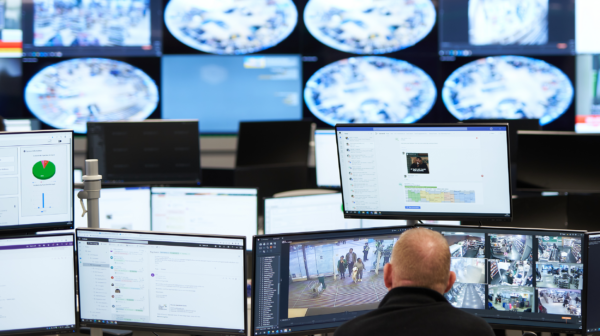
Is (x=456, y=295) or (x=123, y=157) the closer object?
(x=456, y=295)

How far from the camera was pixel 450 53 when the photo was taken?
18.1ft

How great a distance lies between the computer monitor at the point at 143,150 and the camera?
270 cm

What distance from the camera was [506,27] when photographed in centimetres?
555

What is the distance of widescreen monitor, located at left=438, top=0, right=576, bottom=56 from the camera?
217 inches

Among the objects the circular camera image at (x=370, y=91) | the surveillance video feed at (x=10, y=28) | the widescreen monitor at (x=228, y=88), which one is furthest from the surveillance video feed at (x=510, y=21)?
the surveillance video feed at (x=10, y=28)

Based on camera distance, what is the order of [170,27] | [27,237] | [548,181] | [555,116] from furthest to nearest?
[555,116], [170,27], [548,181], [27,237]

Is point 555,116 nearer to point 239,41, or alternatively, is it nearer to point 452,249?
point 239,41

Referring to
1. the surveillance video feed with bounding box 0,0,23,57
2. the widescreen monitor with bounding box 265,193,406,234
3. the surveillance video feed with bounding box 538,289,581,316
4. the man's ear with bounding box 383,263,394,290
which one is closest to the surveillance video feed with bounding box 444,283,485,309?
the surveillance video feed with bounding box 538,289,581,316

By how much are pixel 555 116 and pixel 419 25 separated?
71.5 inches

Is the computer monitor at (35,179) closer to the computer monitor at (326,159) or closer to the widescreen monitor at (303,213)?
the widescreen monitor at (303,213)

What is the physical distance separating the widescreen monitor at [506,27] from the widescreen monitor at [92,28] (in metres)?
3.02

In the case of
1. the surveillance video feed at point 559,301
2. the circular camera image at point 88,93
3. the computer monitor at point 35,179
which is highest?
the circular camera image at point 88,93

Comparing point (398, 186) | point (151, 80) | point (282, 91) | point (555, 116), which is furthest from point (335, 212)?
point (555, 116)

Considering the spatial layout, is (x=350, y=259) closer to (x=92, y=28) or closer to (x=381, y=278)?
(x=381, y=278)
